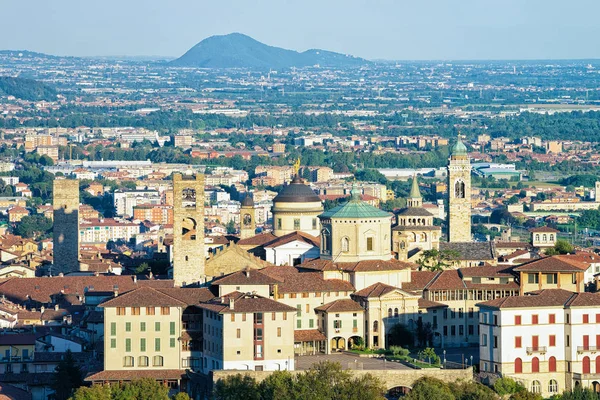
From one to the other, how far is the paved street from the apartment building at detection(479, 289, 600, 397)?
6.59 ft

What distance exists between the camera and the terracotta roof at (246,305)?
4538 cm

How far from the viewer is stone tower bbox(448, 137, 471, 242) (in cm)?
6831

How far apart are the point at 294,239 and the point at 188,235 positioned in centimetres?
328

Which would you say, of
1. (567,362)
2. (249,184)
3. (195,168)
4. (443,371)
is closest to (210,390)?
(443,371)

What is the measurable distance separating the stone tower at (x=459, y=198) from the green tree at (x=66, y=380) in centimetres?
2277

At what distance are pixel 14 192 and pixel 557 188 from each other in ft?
105

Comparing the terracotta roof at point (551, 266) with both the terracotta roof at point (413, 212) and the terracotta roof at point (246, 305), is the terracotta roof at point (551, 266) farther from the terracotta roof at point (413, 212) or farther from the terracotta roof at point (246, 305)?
the terracotta roof at point (413, 212)

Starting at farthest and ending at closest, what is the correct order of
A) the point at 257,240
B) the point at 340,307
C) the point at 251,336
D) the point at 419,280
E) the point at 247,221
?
the point at 247,221, the point at 257,240, the point at 419,280, the point at 340,307, the point at 251,336

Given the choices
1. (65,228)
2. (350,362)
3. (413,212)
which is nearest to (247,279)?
(350,362)

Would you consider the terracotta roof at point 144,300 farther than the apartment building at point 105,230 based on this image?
No

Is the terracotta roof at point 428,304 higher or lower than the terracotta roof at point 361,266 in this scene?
lower

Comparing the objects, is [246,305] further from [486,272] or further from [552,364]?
[486,272]

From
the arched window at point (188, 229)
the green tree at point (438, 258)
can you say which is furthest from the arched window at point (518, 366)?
the arched window at point (188, 229)

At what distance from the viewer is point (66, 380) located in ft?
152
